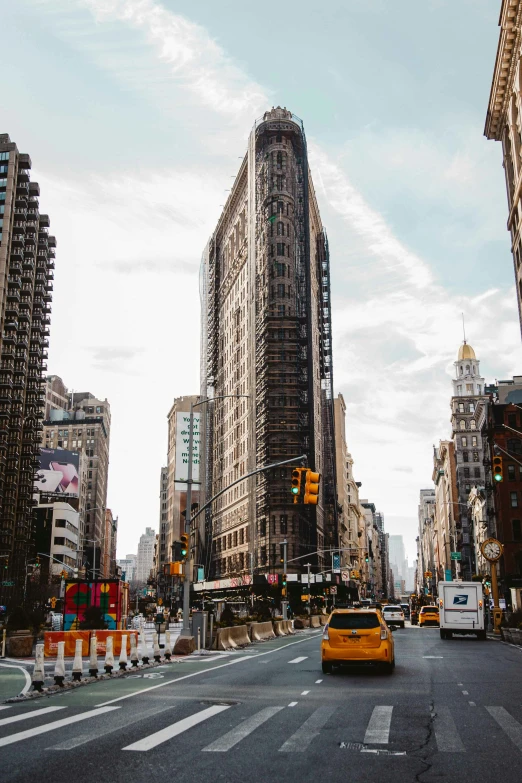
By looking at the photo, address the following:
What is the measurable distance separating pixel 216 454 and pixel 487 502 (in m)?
43.1

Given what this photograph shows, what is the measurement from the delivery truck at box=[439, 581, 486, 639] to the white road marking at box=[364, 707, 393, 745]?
30698mm

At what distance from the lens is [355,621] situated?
2084 cm

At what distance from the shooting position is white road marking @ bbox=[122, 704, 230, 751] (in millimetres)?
10125

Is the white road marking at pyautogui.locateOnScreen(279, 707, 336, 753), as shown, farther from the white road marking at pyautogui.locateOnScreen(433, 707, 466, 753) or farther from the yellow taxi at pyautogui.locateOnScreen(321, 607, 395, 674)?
the yellow taxi at pyautogui.locateOnScreen(321, 607, 395, 674)

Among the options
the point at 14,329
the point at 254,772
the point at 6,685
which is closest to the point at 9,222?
the point at 14,329

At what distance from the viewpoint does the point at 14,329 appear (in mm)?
105188

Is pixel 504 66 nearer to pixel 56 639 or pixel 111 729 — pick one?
pixel 56 639

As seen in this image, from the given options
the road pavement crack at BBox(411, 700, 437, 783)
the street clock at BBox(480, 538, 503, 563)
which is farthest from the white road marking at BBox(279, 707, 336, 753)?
the street clock at BBox(480, 538, 503, 563)

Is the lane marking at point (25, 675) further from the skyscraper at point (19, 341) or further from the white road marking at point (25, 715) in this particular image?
the skyscraper at point (19, 341)

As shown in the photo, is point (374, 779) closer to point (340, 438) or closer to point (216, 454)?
point (216, 454)

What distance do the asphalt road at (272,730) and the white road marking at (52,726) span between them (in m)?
0.03

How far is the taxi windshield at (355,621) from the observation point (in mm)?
20750

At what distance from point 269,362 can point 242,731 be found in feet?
286

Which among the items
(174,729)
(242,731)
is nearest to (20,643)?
(174,729)
